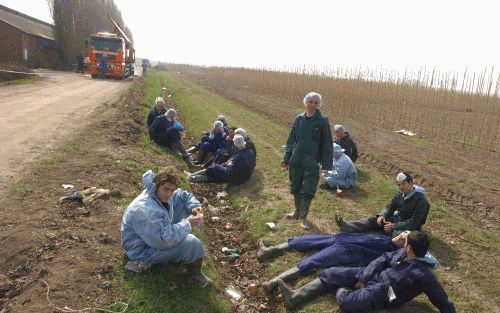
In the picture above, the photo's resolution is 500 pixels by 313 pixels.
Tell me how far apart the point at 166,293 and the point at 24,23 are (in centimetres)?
4898

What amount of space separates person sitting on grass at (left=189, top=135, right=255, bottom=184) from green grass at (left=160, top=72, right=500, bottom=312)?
0.27 metres

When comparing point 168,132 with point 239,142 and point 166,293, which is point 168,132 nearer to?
point 239,142

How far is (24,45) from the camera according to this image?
129 ft

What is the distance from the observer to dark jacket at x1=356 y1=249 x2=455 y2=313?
14.7 feet

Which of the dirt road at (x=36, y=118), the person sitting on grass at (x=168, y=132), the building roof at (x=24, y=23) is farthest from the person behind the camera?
the building roof at (x=24, y=23)

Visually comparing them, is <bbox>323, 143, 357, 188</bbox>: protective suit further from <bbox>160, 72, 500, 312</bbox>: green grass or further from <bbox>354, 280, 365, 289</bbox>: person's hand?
<bbox>354, 280, 365, 289</bbox>: person's hand

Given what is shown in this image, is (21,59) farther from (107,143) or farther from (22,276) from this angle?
(22,276)

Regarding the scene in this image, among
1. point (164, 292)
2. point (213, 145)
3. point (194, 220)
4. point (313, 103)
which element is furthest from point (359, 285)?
point (213, 145)

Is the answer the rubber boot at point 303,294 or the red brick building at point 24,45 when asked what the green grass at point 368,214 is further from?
the red brick building at point 24,45

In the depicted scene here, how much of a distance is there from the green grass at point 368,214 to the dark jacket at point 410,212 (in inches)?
28.1

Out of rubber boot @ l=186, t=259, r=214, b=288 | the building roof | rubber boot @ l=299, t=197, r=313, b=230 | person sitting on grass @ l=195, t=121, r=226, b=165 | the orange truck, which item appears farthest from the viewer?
the building roof

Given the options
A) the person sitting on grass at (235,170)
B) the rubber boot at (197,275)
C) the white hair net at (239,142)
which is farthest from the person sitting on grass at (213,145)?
the rubber boot at (197,275)

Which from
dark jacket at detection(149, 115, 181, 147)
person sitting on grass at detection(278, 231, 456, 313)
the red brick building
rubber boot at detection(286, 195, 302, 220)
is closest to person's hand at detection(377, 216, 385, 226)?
rubber boot at detection(286, 195, 302, 220)

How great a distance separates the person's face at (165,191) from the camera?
462 cm
